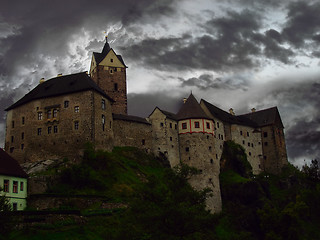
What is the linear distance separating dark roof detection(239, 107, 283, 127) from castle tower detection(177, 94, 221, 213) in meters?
23.8

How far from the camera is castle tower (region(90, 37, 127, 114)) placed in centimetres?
8719

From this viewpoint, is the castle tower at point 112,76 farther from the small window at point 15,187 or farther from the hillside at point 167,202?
the small window at point 15,187

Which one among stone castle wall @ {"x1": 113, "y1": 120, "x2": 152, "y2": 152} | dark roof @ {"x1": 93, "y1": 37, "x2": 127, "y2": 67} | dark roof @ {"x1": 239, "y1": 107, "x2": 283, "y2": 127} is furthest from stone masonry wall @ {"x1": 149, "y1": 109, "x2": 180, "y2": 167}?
dark roof @ {"x1": 239, "y1": 107, "x2": 283, "y2": 127}

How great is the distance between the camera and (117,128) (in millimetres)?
73125

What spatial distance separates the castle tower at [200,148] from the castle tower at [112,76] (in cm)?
1312

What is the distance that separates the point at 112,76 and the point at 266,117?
38455 mm

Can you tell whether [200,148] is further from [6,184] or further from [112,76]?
[6,184]

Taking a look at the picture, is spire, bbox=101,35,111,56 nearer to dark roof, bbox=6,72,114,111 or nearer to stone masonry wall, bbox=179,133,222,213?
dark roof, bbox=6,72,114,111

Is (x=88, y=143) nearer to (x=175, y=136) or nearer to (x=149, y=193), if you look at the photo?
(x=175, y=136)

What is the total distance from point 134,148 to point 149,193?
112ft

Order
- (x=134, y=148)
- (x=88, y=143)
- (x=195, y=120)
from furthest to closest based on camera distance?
(x=195, y=120)
(x=134, y=148)
(x=88, y=143)

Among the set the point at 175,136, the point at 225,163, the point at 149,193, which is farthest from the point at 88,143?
the point at 225,163

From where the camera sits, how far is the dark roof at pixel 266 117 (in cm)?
9982

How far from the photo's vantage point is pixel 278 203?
286 feet
